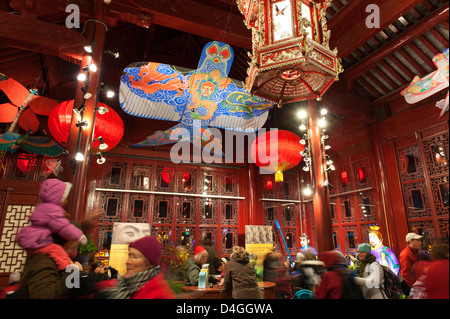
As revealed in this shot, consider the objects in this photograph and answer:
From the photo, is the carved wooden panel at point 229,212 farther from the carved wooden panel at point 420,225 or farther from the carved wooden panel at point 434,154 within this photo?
the carved wooden panel at point 434,154

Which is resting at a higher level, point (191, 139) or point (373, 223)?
point (191, 139)

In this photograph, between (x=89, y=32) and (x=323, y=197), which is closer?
(x=89, y=32)

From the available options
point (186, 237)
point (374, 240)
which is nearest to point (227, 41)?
point (374, 240)

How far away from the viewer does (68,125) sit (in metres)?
3.82

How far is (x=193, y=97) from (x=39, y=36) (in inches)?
96.2

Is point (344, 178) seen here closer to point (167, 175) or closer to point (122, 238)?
point (167, 175)

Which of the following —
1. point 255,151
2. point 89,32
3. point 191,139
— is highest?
point 89,32

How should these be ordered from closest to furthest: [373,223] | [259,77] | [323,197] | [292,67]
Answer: [292,67] → [259,77] → [323,197] → [373,223]

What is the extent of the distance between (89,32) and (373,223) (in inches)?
244

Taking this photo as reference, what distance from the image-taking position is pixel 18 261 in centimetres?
464
